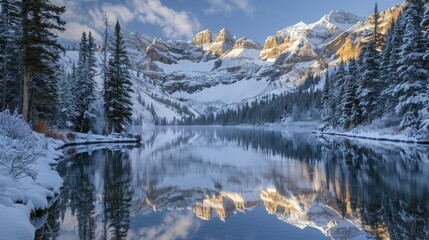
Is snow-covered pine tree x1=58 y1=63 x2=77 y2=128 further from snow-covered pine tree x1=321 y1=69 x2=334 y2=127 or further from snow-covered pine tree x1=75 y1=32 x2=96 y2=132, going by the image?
snow-covered pine tree x1=321 y1=69 x2=334 y2=127

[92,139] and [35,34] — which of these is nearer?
[35,34]

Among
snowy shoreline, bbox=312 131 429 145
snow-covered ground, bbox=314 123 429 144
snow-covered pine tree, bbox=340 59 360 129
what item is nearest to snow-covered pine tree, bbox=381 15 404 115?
snow-covered ground, bbox=314 123 429 144

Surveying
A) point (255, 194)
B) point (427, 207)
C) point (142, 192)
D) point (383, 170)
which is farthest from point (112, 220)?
point (383, 170)

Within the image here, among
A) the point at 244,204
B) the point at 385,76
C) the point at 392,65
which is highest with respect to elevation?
the point at 392,65

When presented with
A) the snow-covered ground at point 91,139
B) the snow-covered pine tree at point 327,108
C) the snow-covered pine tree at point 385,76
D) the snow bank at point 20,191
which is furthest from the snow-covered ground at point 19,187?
the snow-covered pine tree at point 327,108

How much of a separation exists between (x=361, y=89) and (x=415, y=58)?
690 inches

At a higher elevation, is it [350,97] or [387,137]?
[350,97]

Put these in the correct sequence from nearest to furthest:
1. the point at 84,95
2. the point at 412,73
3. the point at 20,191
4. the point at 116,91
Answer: the point at 20,191
the point at 412,73
the point at 116,91
the point at 84,95

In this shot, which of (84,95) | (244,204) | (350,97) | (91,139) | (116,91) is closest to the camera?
(244,204)

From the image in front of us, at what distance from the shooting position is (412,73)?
34.7 metres

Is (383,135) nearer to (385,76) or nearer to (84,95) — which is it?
(385,76)

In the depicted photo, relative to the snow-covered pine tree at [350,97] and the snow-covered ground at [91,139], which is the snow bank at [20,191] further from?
the snow-covered pine tree at [350,97]

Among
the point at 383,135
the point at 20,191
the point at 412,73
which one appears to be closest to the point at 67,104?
the point at 20,191

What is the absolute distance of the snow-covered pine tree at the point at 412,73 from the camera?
33.2 metres
